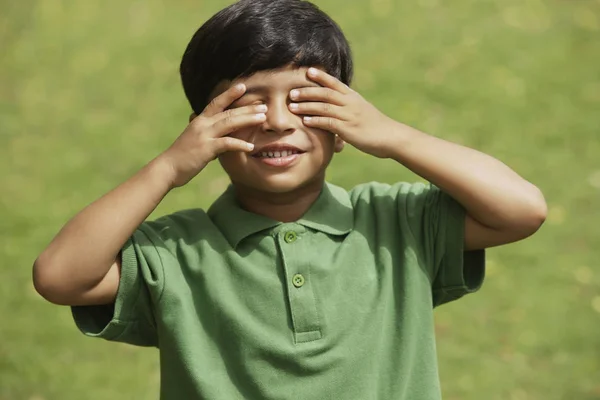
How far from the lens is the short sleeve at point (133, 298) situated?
2375 millimetres

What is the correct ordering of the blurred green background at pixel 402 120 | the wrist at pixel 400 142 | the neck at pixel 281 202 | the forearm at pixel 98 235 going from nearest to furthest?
1. the forearm at pixel 98 235
2. the wrist at pixel 400 142
3. the neck at pixel 281 202
4. the blurred green background at pixel 402 120

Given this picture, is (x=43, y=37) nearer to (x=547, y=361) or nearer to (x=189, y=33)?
(x=189, y=33)

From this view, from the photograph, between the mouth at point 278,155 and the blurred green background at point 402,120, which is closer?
the mouth at point 278,155

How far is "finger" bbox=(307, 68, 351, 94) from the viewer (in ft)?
7.70

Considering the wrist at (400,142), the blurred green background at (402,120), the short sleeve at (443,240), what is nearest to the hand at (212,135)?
the wrist at (400,142)

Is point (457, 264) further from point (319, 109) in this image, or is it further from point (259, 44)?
point (259, 44)

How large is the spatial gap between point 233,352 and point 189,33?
5118mm

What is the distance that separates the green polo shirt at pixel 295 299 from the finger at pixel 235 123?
0.26m

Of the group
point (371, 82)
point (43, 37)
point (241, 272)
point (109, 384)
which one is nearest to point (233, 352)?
point (241, 272)

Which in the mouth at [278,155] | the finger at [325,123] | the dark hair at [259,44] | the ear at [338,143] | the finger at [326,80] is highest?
the dark hair at [259,44]

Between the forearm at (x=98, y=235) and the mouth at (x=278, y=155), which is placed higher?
the mouth at (x=278, y=155)

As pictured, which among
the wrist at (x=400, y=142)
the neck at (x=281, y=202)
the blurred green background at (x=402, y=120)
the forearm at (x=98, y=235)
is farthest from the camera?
the blurred green background at (x=402, y=120)

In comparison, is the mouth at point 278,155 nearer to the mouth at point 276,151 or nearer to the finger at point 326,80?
the mouth at point 276,151

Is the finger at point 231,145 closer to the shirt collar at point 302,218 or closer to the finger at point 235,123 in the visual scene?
the finger at point 235,123
